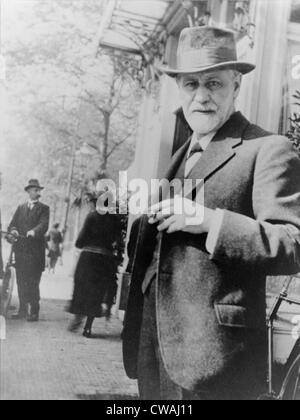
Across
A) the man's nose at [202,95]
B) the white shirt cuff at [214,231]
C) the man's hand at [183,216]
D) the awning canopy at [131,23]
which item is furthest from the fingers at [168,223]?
the awning canopy at [131,23]

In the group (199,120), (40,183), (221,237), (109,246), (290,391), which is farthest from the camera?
(109,246)

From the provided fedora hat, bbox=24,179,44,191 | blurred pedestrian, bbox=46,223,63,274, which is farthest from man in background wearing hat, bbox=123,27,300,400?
fedora hat, bbox=24,179,44,191

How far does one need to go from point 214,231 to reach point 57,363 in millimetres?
739

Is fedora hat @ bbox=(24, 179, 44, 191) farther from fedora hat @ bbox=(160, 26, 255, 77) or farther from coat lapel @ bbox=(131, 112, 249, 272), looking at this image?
fedora hat @ bbox=(160, 26, 255, 77)

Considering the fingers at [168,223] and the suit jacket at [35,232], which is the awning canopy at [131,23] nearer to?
the suit jacket at [35,232]

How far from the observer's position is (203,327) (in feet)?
3.58

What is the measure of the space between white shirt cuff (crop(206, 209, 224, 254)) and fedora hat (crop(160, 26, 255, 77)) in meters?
0.40

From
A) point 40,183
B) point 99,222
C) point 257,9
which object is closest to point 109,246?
point 99,222

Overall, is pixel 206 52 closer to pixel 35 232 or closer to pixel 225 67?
pixel 225 67

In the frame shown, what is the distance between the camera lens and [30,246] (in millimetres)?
1593

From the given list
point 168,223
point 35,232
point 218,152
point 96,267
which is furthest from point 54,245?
A: point 218,152

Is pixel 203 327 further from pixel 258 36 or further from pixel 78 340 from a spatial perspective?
pixel 258 36

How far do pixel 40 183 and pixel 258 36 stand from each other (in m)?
1.11

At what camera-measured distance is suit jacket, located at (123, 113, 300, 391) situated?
101cm
